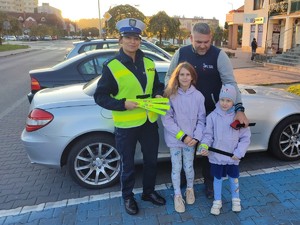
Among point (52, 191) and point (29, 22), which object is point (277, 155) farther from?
point (29, 22)

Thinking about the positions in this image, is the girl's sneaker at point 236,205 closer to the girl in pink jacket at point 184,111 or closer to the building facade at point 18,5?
the girl in pink jacket at point 184,111

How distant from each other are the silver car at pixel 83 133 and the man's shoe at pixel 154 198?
0.49m

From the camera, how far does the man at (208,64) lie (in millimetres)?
2898

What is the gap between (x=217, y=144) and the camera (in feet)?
9.72

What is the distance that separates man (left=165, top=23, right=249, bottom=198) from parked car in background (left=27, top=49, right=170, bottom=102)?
3.08 m

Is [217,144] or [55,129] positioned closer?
[217,144]

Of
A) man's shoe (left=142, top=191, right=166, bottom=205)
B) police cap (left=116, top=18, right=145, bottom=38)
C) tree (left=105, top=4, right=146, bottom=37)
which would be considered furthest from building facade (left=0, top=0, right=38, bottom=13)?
man's shoe (left=142, top=191, right=166, bottom=205)

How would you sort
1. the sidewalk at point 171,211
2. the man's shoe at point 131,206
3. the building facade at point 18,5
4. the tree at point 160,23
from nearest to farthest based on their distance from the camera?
the sidewalk at point 171,211 → the man's shoe at point 131,206 → the tree at point 160,23 → the building facade at point 18,5

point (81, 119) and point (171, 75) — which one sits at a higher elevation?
point (171, 75)

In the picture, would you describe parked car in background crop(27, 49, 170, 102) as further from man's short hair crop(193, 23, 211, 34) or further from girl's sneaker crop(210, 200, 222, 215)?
girl's sneaker crop(210, 200, 222, 215)

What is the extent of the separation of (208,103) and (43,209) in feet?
6.69

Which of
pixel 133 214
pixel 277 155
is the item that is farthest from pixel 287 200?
pixel 133 214

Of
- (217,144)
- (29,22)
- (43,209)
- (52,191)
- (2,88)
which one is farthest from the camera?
(29,22)

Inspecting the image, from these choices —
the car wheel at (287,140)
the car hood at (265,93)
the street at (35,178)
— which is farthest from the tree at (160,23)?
the car wheel at (287,140)
